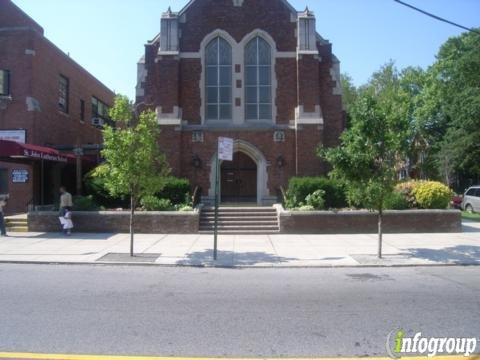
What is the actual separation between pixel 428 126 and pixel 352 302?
142 feet

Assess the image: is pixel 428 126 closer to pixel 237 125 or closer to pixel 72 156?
pixel 237 125

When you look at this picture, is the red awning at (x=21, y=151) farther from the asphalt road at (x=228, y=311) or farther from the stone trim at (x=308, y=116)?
the stone trim at (x=308, y=116)

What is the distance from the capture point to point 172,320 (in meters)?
6.15

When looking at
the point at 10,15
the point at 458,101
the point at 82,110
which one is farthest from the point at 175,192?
the point at 458,101

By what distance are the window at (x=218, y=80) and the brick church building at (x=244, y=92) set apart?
0.16 feet

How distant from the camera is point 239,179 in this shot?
22.9m

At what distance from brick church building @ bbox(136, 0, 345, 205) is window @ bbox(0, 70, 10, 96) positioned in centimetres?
578

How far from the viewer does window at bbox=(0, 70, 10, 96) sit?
2120 centimetres

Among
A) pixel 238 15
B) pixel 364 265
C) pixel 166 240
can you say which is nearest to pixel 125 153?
pixel 166 240

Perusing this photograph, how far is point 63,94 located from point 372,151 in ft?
60.9

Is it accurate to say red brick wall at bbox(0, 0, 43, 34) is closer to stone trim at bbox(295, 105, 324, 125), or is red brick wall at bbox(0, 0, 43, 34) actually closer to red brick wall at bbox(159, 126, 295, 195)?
red brick wall at bbox(159, 126, 295, 195)

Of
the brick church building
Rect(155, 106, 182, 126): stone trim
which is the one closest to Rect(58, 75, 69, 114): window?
the brick church building

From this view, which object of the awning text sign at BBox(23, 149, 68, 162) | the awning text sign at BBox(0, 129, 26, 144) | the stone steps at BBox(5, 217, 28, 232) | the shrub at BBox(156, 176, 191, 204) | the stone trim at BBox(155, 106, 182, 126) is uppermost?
the stone trim at BBox(155, 106, 182, 126)

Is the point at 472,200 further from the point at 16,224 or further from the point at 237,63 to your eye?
the point at 16,224
